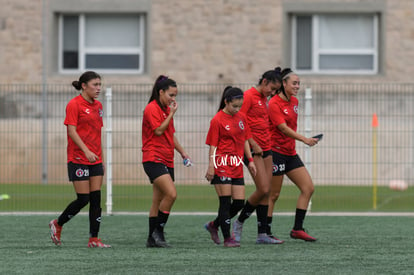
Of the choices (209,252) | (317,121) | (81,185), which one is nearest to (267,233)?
(209,252)

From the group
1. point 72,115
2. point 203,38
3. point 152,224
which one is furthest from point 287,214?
point 203,38

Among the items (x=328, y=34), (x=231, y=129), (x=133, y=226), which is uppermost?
(x=328, y=34)

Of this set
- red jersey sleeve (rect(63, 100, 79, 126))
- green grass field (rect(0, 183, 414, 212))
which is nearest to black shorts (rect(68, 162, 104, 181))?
red jersey sleeve (rect(63, 100, 79, 126))

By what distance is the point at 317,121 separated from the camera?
69.9 feet

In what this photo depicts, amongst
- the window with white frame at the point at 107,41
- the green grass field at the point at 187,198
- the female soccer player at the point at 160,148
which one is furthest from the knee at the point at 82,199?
the window with white frame at the point at 107,41

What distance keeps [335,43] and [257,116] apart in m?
14.7

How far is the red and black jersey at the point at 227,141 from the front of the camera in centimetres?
1163

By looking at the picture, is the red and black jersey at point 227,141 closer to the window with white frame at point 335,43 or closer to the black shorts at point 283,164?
the black shorts at point 283,164

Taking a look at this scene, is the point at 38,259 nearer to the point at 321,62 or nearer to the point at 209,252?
the point at 209,252

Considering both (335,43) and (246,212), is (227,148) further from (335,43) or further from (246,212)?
(335,43)

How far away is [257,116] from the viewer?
39.6 ft

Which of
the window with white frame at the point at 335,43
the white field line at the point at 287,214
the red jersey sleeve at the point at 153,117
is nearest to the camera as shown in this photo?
the red jersey sleeve at the point at 153,117

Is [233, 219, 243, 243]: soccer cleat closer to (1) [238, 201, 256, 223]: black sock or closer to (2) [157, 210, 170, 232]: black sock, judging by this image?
(1) [238, 201, 256, 223]: black sock

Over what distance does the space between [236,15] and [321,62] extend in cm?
246
